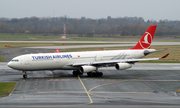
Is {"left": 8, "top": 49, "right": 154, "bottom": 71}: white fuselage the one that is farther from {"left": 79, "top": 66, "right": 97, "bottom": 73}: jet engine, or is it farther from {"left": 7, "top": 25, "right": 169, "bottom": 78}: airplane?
{"left": 79, "top": 66, "right": 97, "bottom": 73}: jet engine

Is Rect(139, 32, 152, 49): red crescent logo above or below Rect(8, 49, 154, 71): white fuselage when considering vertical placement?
above

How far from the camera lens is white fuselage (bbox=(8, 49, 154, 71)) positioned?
3719cm

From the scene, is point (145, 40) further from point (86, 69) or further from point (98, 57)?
point (86, 69)

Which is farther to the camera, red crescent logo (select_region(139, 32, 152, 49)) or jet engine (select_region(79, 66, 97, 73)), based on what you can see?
red crescent logo (select_region(139, 32, 152, 49))

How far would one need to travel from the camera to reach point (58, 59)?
1537 inches

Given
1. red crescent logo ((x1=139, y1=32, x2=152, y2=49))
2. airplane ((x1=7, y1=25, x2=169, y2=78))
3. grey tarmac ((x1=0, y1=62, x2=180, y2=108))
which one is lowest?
grey tarmac ((x1=0, y1=62, x2=180, y2=108))

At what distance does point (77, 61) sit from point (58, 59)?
11.6 feet

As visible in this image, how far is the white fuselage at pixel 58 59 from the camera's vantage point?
122 feet

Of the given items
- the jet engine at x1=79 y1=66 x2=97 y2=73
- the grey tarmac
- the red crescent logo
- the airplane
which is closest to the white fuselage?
the airplane

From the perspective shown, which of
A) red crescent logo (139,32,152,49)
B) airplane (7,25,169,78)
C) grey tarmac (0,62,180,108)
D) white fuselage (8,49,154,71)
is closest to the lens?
grey tarmac (0,62,180,108)

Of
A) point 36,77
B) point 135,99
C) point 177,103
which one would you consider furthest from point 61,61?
point 177,103

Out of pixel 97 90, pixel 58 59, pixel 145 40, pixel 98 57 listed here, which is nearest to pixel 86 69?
pixel 98 57

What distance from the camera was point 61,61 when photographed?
39188 millimetres

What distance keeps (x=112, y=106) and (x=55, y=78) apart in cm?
1726
